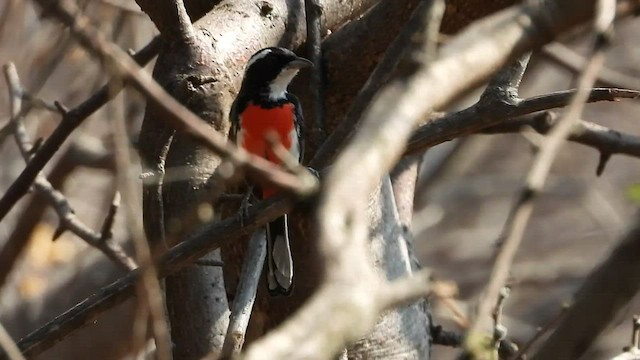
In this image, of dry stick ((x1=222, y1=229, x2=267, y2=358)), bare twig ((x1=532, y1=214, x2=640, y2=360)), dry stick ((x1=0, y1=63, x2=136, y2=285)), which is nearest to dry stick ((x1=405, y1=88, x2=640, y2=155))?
dry stick ((x1=222, y1=229, x2=267, y2=358))

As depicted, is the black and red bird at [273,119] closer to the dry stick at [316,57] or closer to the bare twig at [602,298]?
the dry stick at [316,57]

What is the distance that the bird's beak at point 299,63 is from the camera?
319cm

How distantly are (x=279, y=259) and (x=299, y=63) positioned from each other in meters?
0.58

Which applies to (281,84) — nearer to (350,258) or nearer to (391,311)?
(391,311)

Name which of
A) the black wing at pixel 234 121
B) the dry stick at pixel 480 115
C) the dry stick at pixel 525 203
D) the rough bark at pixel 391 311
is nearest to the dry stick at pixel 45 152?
the black wing at pixel 234 121

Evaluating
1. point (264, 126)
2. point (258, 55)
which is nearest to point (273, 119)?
point (264, 126)

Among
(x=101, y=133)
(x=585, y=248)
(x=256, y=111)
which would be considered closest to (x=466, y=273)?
(x=585, y=248)

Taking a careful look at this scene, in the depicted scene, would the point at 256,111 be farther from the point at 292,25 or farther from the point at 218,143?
the point at 218,143

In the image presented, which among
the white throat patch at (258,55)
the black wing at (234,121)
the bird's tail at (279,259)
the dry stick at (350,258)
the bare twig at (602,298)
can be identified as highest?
the white throat patch at (258,55)

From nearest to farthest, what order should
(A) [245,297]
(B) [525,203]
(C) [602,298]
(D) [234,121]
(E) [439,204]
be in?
(B) [525,203] < (C) [602,298] < (A) [245,297] < (D) [234,121] < (E) [439,204]

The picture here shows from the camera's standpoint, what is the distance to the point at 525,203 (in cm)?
143

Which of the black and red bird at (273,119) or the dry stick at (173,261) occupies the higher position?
the black and red bird at (273,119)

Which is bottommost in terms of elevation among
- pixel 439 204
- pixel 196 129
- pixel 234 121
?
pixel 196 129

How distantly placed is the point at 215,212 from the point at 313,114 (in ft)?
1.55
